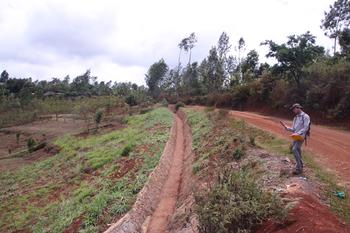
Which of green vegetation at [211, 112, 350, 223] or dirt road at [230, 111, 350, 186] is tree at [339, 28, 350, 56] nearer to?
dirt road at [230, 111, 350, 186]

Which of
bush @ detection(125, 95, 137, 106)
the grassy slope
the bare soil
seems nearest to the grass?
the grassy slope

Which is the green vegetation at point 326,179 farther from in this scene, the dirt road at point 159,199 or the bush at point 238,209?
the dirt road at point 159,199

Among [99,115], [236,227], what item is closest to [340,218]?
[236,227]

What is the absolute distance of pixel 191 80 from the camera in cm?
9888

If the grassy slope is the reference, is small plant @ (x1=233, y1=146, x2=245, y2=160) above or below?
above

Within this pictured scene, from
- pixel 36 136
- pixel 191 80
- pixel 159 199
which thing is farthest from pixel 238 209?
pixel 191 80

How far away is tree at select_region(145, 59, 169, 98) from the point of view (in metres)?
106

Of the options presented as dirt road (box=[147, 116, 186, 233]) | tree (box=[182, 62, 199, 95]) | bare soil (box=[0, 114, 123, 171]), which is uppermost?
tree (box=[182, 62, 199, 95])

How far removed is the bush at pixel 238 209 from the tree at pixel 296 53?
1041 inches

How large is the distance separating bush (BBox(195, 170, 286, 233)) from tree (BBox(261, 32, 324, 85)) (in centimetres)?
2643

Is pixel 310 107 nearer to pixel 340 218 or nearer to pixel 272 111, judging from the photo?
pixel 272 111

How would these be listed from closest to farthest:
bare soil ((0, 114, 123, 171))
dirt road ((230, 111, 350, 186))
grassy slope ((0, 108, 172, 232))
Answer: dirt road ((230, 111, 350, 186)), grassy slope ((0, 108, 172, 232)), bare soil ((0, 114, 123, 171))

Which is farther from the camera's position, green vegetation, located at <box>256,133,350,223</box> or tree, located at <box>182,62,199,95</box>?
tree, located at <box>182,62,199,95</box>

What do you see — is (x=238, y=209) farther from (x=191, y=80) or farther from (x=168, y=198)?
(x=191, y=80)
